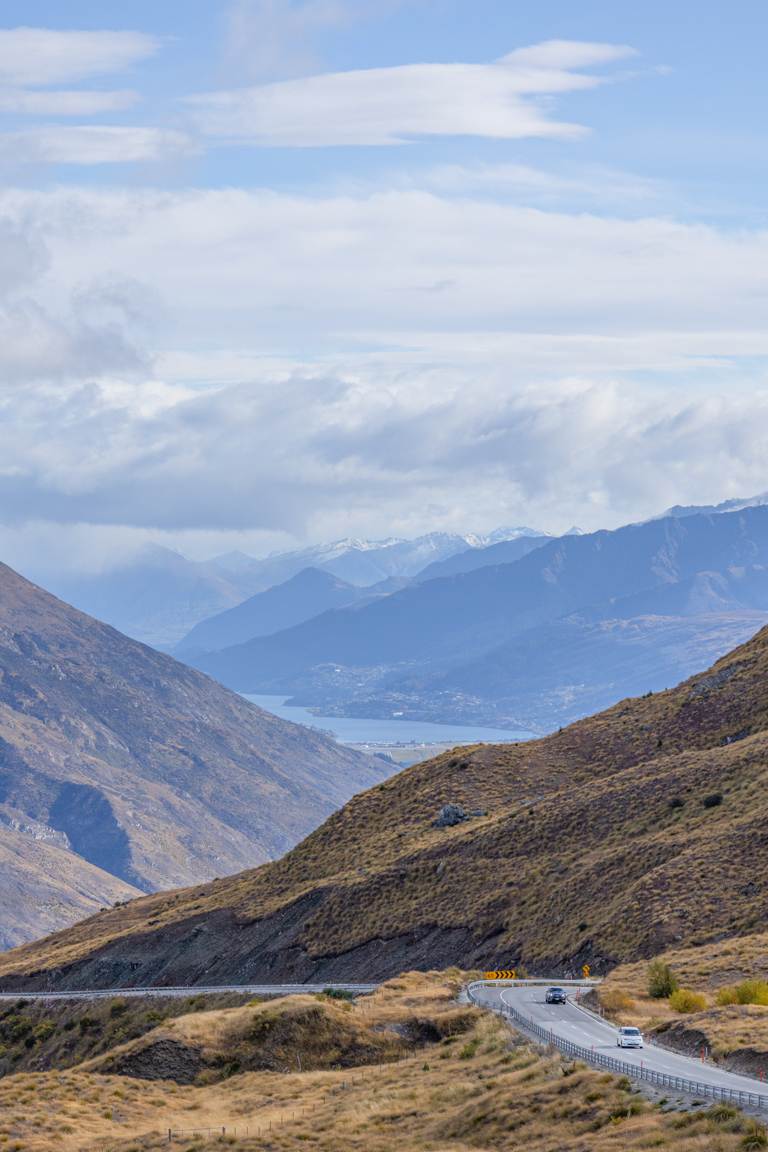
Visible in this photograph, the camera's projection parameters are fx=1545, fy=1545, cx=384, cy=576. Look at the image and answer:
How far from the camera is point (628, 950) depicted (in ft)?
245

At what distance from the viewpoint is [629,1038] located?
45.6 meters

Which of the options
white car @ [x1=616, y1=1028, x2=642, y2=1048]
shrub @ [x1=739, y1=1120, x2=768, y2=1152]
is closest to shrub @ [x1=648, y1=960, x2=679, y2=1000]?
white car @ [x1=616, y1=1028, x2=642, y2=1048]

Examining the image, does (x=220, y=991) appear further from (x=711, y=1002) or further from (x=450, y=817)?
(x=711, y=1002)

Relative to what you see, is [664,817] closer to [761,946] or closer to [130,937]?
[761,946]

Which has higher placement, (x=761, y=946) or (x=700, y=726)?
(x=700, y=726)

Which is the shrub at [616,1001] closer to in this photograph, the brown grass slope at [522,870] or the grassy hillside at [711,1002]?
the grassy hillside at [711,1002]

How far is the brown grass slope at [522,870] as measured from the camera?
8044 cm

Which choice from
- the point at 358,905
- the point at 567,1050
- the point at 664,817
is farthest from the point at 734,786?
the point at 567,1050

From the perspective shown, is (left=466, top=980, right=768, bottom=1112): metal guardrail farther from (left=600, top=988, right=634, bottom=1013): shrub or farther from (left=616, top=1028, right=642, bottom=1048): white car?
(left=600, top=988, right=634, bottom=1013): shrub

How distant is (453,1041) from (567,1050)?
319 inches

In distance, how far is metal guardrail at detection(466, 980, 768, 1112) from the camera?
3519 cm

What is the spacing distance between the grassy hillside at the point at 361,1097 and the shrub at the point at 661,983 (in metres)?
7.27

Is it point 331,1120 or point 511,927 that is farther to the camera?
point 511,927

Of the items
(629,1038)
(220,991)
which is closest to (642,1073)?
(629,1038)
